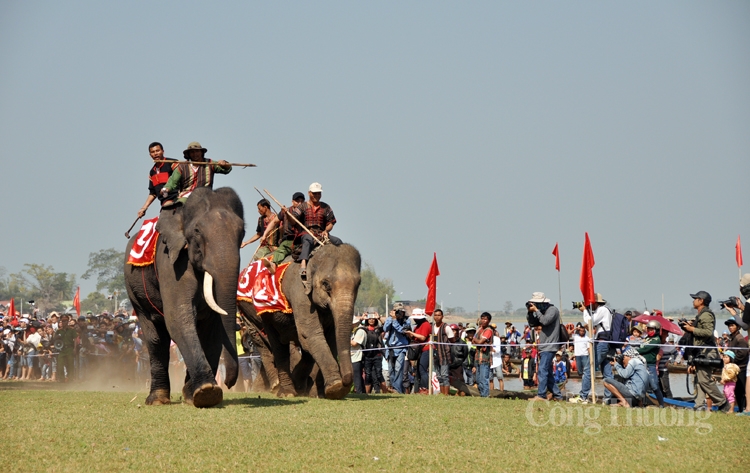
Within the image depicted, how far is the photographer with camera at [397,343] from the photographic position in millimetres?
22562

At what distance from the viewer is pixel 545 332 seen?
18031 millimetres

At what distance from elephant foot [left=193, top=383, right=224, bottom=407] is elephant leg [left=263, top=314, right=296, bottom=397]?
419cm

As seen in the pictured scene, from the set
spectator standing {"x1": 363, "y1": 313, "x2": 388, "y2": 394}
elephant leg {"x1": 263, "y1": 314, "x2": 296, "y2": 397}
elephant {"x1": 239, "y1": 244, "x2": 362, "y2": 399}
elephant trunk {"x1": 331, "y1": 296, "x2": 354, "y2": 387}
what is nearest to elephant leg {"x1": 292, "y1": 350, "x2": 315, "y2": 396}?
elephant {"x1": 239, "y1": 244, "x2": 362, "y2": 399}

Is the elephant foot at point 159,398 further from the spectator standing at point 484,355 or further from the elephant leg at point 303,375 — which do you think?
the spectator standing at point 484,355

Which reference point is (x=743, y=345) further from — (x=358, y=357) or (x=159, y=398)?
(x=159, y=398)

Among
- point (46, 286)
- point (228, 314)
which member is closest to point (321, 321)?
point (228, 314)

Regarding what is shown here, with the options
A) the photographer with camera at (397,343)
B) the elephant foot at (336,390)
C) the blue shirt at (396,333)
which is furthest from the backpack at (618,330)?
the elephant foot at (336,390)

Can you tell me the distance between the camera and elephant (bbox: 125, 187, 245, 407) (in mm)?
13664

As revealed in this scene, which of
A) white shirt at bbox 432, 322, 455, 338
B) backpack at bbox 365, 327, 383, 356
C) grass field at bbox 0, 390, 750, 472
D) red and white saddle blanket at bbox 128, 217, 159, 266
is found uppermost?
red and white saddle blanket at bbox 128, 217, 159, 266

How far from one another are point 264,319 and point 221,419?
252 inches

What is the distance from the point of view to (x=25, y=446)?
9812 mm

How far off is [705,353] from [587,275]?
307 centimetres

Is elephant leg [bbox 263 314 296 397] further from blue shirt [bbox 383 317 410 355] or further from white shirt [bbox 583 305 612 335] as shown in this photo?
white shirt [bbox 583 305 612 335]

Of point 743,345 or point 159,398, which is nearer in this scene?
point 159,398
